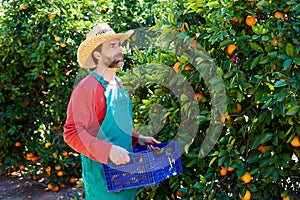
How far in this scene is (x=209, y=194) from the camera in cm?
283

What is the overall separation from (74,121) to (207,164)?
915 millimetres

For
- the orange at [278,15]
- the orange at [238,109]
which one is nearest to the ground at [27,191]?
the orange at [238,109]

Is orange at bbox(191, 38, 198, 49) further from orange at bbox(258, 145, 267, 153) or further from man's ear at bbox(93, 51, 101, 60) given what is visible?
orange at bbox(258, 145, 267, 153)

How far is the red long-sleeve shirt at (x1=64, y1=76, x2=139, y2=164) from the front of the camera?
242 cm

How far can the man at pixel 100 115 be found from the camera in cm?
243

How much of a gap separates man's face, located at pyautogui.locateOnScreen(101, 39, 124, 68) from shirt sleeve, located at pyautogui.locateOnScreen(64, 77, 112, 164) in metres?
0.13

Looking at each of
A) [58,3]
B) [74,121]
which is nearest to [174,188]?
[74,121]

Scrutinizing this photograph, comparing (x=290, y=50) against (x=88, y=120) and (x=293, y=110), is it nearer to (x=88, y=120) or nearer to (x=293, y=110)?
(x=293, y=110)

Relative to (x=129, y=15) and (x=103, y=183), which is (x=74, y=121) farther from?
(x=129, y=15)

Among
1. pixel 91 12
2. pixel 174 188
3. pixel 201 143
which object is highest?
pixel 91 12

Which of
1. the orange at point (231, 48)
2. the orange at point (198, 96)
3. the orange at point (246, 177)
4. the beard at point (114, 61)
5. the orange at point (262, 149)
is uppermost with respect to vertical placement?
the beard at point (114, 61)

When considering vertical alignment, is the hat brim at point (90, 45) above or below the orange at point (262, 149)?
above

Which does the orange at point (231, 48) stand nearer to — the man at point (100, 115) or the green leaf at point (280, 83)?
the green leaf at point (280, 83)

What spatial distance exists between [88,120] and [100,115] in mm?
86
